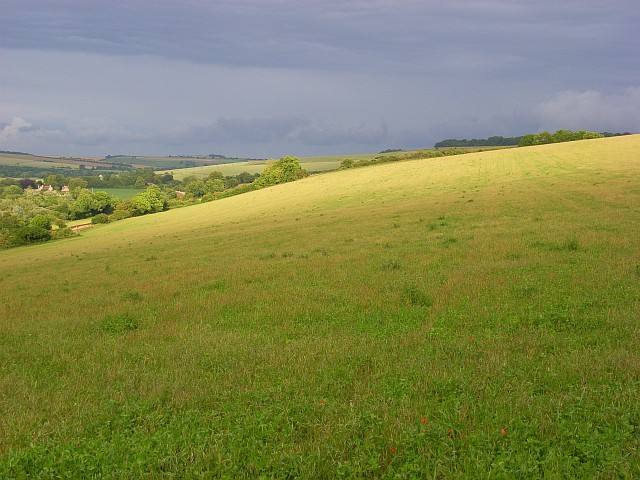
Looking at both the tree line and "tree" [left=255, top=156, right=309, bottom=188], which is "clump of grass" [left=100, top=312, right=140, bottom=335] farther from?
"tree" [left=255, top=156, right=309, bottom=188]

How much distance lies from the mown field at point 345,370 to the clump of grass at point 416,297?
81 millimetres

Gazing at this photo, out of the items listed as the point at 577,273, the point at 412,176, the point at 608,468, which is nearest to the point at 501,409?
the point at 608,468

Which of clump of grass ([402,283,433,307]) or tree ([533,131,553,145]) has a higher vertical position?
tree ([533,131,553,145])

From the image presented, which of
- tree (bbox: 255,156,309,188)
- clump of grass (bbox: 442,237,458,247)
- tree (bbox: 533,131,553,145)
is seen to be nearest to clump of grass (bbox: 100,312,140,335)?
clump of grass (bbox: 442,237,458,247)

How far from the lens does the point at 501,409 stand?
580 cm

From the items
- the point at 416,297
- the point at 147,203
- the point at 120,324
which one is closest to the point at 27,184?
the point at 147,203

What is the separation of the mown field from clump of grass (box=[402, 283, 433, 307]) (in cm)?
8

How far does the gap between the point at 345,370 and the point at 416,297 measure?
458 centimetres

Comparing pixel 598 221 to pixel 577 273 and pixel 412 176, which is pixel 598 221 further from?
pixel 412 176

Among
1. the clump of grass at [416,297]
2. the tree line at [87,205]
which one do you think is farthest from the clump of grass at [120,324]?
the tree line at [87,205]

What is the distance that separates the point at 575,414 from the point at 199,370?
548 centimetres

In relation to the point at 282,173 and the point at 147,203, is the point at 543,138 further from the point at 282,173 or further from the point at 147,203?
the point at 147,203

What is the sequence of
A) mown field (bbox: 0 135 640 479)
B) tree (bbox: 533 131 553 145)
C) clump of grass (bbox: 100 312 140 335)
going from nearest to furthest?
mown field (bbox: 0 135 640 479) < clump of grass (bbox: 100 312 140 335) < tree (bbox: 533 131 553 145)

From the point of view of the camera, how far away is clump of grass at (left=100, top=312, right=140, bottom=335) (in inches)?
433
